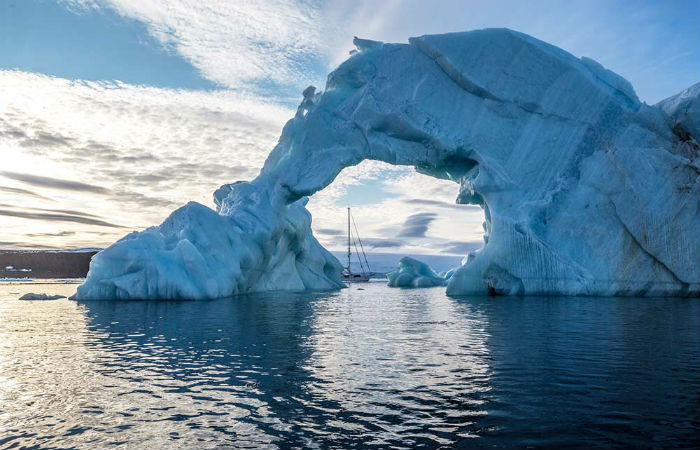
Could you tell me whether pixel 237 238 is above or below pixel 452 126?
below

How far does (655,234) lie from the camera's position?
25.2 m

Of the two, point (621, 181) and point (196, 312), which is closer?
point (196, 312)

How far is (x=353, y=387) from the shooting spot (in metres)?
7.13

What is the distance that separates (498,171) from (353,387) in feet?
73.4

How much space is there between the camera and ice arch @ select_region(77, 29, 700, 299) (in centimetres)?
2519

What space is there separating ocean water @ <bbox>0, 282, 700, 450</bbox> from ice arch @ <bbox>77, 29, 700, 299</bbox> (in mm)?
11918

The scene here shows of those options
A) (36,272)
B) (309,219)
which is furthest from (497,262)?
(36,272)

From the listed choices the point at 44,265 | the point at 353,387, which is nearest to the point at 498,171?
the point at 353,387

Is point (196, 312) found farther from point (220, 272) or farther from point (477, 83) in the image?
point (477, 83)

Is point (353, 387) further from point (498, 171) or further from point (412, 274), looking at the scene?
point (412, 274)

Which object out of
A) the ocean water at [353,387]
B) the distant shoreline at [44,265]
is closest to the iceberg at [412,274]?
the ocean water at [353,387]

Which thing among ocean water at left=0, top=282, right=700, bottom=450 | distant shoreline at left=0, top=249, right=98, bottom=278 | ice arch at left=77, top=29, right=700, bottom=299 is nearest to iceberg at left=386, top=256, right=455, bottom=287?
→ ice arch at left=77, top=29, right=700, bottom=299

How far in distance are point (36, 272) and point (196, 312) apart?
116 meters

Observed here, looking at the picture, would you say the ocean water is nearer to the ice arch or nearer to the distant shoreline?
the ice arch
